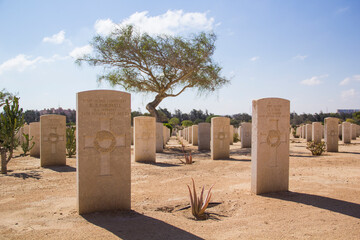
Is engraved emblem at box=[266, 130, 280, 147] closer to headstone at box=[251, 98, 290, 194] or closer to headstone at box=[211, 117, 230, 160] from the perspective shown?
headstone at box=[251, 98, 290, 194]

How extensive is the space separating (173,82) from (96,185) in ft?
49.4

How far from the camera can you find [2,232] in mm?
3451

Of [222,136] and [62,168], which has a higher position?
[222,136]

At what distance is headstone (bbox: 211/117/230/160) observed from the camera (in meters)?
11.4

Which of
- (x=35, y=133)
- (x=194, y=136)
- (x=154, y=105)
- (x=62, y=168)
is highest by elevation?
(x=154, y=105)

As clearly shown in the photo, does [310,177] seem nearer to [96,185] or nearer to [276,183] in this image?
[276,183]

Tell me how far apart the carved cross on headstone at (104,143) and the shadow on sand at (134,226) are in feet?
2.19

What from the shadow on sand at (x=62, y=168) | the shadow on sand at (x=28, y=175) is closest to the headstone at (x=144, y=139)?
the shadow on sand at (x=62, y=168)

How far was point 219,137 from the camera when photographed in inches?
450

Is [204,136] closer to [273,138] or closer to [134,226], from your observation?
[273,138]

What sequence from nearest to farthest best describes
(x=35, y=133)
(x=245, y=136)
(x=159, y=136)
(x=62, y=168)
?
(x=62, y=168) → (x=35, y=133) → (x=159, y=136) → (x=245, y=136)

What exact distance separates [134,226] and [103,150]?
1.28 meters

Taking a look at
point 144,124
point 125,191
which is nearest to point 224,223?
point 125,191

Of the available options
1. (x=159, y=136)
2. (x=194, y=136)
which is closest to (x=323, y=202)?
(x=159, y=136)
